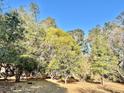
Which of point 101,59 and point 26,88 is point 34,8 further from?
point 26,88

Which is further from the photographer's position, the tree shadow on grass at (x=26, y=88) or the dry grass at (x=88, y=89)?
the dry grass at (x=88, y=89)

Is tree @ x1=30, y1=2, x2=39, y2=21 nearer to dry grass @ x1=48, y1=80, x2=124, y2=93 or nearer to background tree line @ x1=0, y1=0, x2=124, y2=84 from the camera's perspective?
background tree line @ x1=0, y1=0, x2=124, y2=84

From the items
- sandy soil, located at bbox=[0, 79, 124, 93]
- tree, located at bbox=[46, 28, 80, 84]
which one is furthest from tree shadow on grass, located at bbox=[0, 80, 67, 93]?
tree, located at bbox=[46, 28, 80, 84]

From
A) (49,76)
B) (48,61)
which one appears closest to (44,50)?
(48,61)

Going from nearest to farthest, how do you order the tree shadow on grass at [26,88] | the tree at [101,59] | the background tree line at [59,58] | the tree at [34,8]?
the tree shadow on grass at [26,88]
the background tree line at [59,58]
the tree at [101,59]
the tree at [34,8]

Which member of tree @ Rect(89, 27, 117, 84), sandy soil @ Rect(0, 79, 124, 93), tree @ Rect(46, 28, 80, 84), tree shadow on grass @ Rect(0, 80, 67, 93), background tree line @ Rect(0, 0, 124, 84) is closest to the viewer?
tree shadow on grass @ Rect(0, 80, 67, 93)

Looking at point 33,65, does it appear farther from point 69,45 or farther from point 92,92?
point 92,92

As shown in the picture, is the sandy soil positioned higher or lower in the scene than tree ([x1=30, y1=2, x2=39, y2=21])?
lower

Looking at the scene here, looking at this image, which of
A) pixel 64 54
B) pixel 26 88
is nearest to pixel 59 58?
pixel 64 54

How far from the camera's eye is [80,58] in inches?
1307

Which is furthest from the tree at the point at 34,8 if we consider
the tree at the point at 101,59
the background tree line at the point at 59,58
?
the tree at the point at 101,59

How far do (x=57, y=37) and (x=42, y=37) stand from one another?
217cm

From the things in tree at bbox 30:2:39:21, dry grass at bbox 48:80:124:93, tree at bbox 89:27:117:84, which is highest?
tree at bbox 30:2:39:21

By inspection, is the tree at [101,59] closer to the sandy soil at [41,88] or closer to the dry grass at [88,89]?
the dry grass at [88,89]
